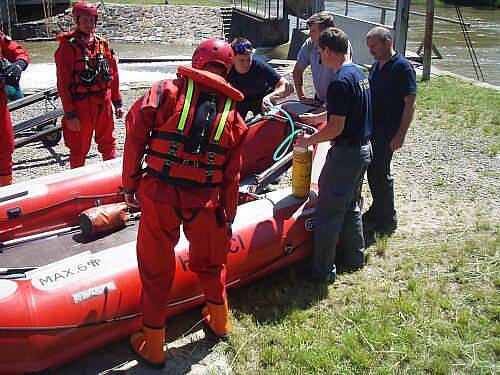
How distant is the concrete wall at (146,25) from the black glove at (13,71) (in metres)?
18.0

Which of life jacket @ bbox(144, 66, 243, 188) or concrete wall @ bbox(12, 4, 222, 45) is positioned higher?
life jacket @ bbox(144, 66, 243, 188)

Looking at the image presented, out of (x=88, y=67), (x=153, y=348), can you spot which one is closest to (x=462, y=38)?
(x=88, y=67)

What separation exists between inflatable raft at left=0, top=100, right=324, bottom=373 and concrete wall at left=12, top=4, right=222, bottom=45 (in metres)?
19.2

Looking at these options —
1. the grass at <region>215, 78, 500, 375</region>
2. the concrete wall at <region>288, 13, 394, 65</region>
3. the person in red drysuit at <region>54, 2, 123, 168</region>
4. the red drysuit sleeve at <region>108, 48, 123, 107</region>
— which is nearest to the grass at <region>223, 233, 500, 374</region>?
the grass at <region>215, 78, 500, 375</region>

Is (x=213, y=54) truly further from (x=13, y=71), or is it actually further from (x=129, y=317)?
(x=13, y=71)

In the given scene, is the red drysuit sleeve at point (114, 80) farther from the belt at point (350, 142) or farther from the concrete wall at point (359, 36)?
the concrete wall at point (359, 36)

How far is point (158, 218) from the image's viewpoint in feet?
9.59

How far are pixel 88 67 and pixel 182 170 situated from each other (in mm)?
2589

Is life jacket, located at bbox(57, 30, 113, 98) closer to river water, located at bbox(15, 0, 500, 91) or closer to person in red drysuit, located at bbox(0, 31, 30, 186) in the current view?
person in red drysuit, located at bbox(0, 31, 30, 186)

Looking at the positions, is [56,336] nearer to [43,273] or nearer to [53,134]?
[43,273]

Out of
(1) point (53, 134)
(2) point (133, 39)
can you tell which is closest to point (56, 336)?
(1) point (53, 134)

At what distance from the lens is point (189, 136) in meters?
2.79

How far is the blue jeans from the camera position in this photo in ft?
12.5

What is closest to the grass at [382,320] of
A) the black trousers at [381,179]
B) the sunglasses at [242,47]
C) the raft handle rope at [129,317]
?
the raft handle rope at [129,317]
